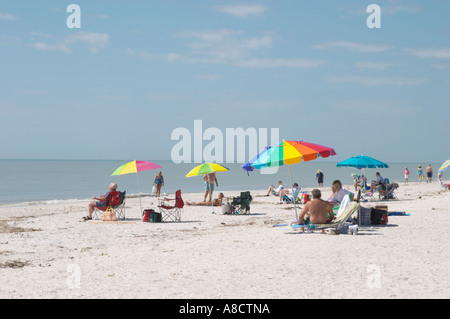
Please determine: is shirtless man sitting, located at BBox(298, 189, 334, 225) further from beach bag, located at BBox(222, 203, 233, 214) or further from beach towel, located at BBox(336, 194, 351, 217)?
beach bag, located at BBox(222, 203, 233, 214)

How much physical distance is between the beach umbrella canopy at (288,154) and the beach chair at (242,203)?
467 centimetres

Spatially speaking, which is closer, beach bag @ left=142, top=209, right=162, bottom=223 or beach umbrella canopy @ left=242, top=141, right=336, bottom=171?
beach umbrella canopy @ left=242, top=141, right=336, bottom=171

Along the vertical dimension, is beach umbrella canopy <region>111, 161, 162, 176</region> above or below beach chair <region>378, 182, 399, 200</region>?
above

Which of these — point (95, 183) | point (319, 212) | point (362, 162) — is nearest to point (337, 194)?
point (319, 212)

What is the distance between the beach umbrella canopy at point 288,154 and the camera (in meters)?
10.8

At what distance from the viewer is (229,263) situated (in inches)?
293

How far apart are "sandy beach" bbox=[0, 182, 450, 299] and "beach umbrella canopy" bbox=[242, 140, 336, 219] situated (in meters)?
1.53

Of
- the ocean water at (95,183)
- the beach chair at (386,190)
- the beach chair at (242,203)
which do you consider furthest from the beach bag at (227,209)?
the beach chair at (386,190)

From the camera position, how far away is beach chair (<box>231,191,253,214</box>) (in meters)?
16.3

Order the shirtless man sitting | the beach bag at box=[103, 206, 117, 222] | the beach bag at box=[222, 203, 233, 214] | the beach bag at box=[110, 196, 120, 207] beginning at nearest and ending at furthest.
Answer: the shirtless man sitting → the beach bag at box=[103, 206, 117, 222] → the beach bag at box=[110, 196, 120, 207] → the beach bag at box=[222, 203, 233, 214]

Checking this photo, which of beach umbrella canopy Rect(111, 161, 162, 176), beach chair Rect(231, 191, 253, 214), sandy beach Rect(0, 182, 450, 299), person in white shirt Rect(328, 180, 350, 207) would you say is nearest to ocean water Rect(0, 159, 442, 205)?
beach chair Rect(231, 191, 253, 214)
